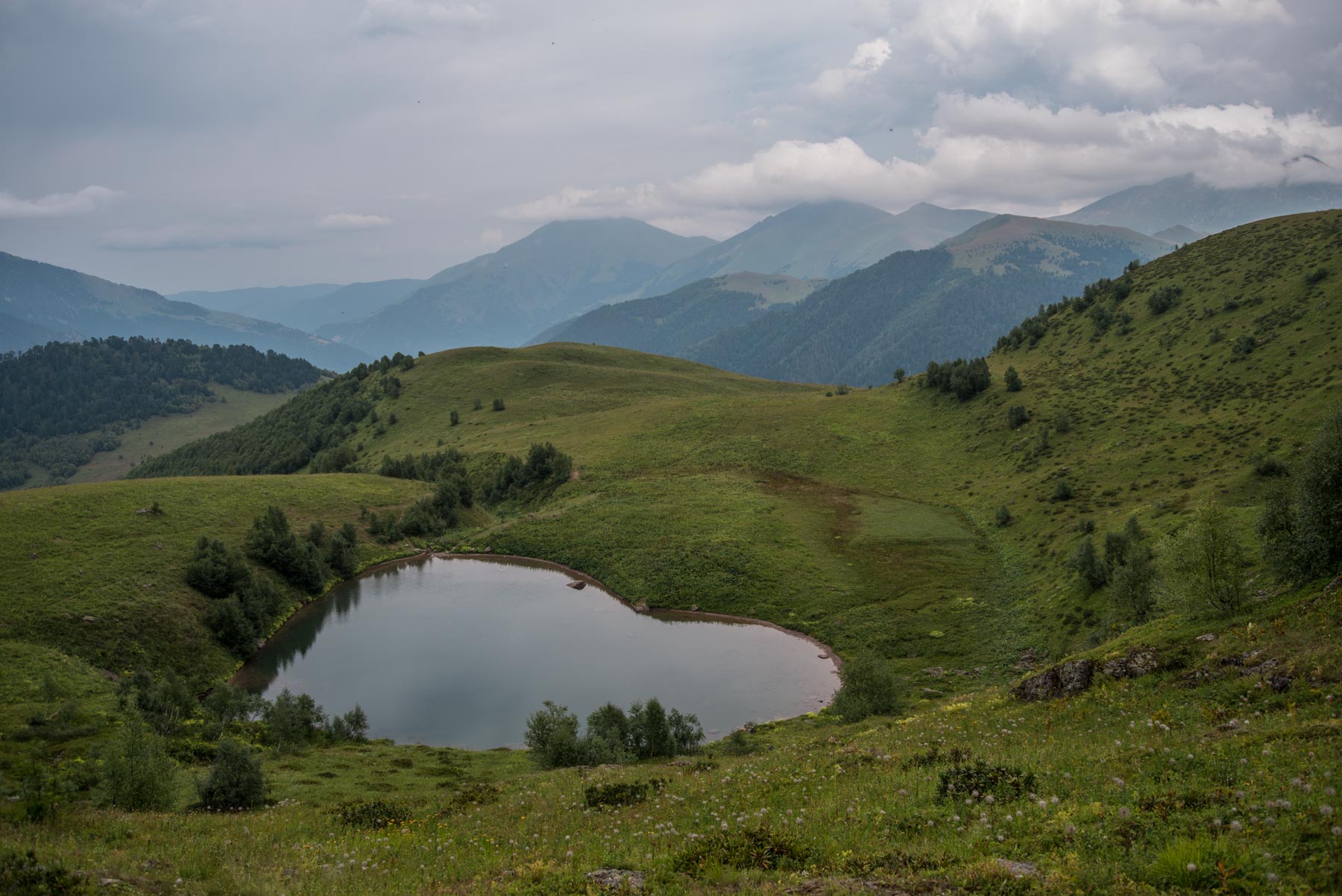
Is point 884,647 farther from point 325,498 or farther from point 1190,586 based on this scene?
point 325,498

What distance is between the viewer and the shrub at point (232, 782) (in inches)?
984

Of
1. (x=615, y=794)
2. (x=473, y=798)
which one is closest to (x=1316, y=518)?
(x=615, y=794)

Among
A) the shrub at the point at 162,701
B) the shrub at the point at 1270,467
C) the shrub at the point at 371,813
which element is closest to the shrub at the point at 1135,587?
the shrub at the point at 1270,467

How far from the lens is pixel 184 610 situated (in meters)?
56.7

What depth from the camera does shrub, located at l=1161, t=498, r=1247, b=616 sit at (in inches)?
979

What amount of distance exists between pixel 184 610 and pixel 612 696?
3556cm

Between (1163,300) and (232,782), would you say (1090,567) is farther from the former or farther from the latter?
(1163,300)

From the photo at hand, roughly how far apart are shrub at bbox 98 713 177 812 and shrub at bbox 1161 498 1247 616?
35.5 meters

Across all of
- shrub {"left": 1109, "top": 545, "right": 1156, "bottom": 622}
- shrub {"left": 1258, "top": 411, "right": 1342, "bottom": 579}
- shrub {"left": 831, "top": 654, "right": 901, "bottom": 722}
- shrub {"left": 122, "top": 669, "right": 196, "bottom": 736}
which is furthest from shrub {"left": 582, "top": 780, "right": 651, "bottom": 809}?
shrub {"left": 1109, "top": 545, "right": 1156, "bottom": 622}

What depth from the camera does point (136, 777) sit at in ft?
75.1

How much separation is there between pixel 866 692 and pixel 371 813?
26252 millimetres

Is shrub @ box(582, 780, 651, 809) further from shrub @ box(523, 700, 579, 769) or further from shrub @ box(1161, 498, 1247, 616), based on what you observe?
shrub @ box(1161, 498, 1247, 616)

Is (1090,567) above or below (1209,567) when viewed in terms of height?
below

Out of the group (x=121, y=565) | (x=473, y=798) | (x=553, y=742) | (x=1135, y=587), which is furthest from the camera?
(x=121, y=565)
